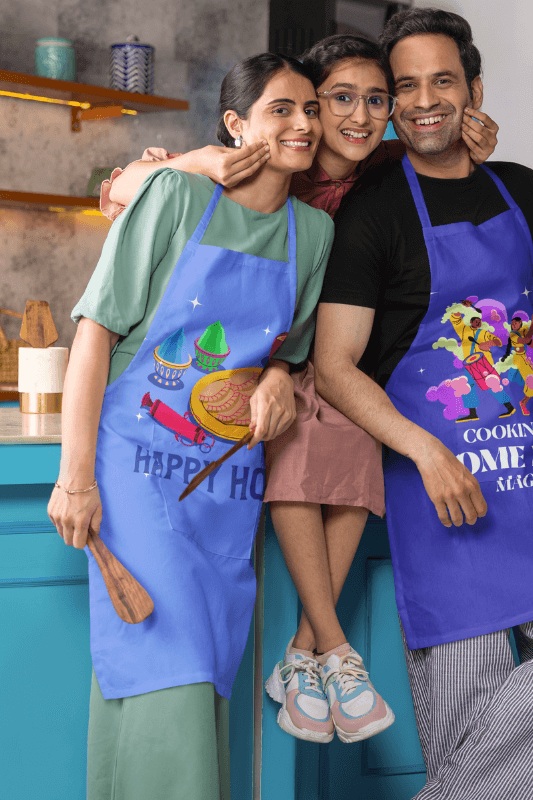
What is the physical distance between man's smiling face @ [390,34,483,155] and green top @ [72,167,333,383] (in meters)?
0.25

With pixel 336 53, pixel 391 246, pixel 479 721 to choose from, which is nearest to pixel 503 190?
pixel 391 246

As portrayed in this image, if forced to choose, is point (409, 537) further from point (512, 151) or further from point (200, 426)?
point (512, 151)

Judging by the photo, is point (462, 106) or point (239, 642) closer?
point (239, 642)

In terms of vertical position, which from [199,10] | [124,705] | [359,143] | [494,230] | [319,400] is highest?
[199,10]

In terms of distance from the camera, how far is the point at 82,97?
273cm

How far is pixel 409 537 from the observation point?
1212mm

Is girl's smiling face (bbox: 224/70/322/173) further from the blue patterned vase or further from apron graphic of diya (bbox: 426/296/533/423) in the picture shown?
the blue patterned vase

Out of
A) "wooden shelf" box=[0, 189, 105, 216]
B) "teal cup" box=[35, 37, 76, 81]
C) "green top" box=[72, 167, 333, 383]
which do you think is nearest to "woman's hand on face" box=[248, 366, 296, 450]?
"green top" box=[72, 167, 333, 383]

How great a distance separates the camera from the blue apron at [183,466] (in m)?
1.04

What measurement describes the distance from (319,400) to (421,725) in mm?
538

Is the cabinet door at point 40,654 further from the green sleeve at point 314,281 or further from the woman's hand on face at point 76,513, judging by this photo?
the green sleeve at point 314,281

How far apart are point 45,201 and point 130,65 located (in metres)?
0.58

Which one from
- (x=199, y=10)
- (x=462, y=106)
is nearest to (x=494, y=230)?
(x=462, y=106)

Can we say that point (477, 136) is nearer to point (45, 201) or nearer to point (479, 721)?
point (479, 721)
